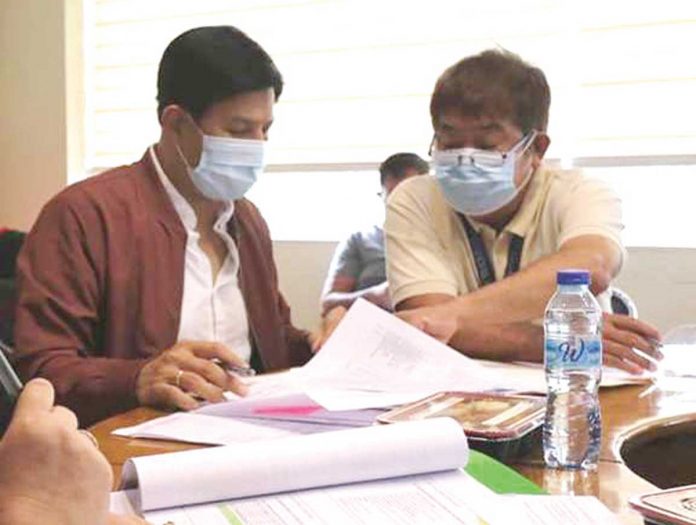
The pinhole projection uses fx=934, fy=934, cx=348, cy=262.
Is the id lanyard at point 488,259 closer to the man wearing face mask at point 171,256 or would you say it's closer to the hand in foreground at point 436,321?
the hand in foreground at point 436,321

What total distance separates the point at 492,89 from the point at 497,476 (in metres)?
1.12

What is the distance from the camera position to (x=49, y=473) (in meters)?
0.58

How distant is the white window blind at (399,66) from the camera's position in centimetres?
316

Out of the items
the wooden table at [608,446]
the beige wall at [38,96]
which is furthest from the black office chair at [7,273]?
the beige wall at [38,96]

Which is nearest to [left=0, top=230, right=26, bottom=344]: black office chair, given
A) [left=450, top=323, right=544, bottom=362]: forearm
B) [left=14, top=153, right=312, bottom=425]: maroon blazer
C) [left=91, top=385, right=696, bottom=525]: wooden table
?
[left=14, top=153, right=312, bottom=425]: maroon blazer

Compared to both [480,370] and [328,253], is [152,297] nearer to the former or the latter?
[480,370]

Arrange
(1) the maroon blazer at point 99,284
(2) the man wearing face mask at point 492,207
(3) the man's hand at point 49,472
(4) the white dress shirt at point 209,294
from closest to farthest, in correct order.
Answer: (3) the man's hand at point 49,472
(1) the maroon blazer at point 99,284
(4) the white dress shirt at point 209,294
(2) the man wearing face mask at point 492,207

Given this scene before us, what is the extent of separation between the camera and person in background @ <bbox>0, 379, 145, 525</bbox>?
0.57 meters

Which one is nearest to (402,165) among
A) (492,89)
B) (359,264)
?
(359,264)

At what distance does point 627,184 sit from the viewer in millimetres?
3266

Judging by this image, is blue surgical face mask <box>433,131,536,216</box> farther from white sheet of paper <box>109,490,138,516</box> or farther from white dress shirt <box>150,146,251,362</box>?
white sheet of paper <box>109,490,138,516</box>

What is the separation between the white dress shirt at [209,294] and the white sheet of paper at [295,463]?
842mm

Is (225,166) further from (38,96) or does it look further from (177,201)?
(38,96)

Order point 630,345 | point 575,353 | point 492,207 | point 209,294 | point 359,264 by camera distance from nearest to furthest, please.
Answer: point 575,353, point 630,345, point 209,294, point 492,207, point 359,264
